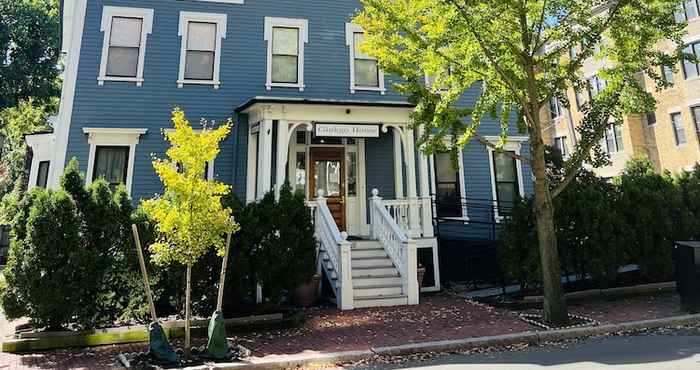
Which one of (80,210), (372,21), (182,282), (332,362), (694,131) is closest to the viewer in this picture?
(332,362)

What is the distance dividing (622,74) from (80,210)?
32.8 ft

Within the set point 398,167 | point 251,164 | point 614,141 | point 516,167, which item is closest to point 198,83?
point 251,164

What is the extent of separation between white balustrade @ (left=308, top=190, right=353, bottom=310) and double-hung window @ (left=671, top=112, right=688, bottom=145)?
79.2ft

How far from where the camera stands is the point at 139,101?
38.8 ft

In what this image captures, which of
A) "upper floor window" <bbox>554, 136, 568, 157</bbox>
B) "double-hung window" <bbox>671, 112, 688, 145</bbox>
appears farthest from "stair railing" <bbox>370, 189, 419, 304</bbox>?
"upper floor window" <bbox>554, 136, 568, 157</bbox>

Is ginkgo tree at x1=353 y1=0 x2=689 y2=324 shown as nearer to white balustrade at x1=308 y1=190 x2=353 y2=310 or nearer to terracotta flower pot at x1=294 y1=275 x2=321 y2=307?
white balustrade at x1=308 y1=190 x2=353 y2=310

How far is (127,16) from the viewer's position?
12180 millimetres

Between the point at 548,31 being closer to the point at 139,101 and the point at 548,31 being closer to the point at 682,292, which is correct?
the point at 682,292

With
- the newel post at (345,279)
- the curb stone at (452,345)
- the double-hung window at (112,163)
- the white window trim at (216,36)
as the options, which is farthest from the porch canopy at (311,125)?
the curb stone at (452,345)

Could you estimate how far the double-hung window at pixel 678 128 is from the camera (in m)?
24.0

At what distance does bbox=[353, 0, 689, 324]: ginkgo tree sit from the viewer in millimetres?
7691

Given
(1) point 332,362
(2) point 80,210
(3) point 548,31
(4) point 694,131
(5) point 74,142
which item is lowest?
(1) point 332,362

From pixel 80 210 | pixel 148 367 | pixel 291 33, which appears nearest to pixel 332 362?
pixel 148 367

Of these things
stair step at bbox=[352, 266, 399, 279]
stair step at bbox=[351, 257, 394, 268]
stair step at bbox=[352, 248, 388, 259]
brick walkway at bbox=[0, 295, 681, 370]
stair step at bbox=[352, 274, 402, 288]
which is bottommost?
brick walkway at bbox=[0, 295, 681, 370]
